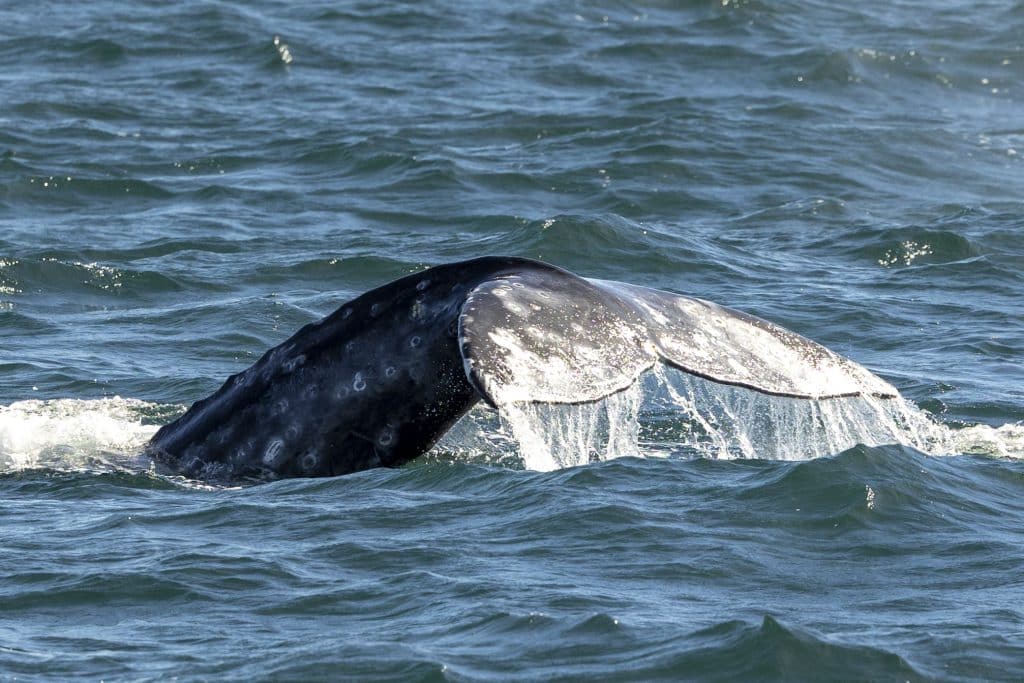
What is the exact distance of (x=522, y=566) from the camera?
304 inches

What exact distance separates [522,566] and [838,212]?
429 inches

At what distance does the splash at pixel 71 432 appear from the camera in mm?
9508

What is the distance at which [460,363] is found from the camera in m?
7.38

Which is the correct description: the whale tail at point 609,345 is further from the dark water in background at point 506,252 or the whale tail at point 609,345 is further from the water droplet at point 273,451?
the water droplet at point 273,451

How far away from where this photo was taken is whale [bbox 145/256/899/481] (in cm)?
679

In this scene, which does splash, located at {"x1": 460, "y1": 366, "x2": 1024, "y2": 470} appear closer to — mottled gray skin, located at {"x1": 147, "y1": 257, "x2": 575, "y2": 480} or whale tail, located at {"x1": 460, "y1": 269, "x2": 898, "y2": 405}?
mottled gray skin, located at {"x1": 147, "y1": 257, "x2": 575, "y2": 480}

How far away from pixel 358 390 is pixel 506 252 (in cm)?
831

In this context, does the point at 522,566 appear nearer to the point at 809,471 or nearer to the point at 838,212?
the point at 809,471

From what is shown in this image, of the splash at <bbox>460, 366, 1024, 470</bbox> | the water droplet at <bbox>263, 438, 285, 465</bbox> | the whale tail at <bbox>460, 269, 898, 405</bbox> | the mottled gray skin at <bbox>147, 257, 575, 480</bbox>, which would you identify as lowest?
the splash at <bbox>460, 366, 1024, 470</bbox>

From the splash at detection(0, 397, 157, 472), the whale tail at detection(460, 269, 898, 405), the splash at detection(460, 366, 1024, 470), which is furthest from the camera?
the splash at detection(0, 397, 157, 472)

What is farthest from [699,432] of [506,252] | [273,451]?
[506,252]

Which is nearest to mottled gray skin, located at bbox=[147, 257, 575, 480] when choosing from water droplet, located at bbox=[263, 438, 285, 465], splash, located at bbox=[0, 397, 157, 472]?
water droplet, located at bbox=[263, 438, 285, 465]

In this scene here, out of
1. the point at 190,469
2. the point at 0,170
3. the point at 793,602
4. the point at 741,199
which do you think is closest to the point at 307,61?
the point at 0,170

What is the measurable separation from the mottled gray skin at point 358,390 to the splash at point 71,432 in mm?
1370
